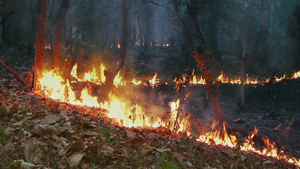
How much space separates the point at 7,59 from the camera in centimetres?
1742

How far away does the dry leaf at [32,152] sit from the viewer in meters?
3.69

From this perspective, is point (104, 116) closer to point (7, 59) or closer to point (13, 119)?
point (13, 119)

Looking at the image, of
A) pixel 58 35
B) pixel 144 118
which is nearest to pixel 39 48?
pixel 58 35

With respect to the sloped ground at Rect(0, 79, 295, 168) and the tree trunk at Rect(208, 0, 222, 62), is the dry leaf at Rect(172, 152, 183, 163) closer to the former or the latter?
the sloped ground at Rect(0, 79, 295, 168)

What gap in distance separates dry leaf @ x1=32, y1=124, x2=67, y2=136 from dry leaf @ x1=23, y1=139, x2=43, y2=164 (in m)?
0.52

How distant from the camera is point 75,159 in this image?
3814mm

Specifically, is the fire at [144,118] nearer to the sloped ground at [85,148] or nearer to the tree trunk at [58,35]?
the sloped ground at [85,148]

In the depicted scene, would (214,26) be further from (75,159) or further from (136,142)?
(75,159)

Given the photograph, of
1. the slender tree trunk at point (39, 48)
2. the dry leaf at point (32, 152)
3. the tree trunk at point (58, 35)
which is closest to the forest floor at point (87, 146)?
the dry leaf at point (32, 152)

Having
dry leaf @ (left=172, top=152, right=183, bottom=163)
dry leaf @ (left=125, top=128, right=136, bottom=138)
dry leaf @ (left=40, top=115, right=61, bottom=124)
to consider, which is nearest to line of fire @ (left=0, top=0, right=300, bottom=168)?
dry leaf @ (left=172, top=152, right=183, bottom=163)

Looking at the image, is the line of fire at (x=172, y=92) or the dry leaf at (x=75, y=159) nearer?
the dry leaf at (x=75, y=159)

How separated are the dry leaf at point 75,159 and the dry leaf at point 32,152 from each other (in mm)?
412

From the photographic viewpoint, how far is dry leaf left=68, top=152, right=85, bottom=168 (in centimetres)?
373

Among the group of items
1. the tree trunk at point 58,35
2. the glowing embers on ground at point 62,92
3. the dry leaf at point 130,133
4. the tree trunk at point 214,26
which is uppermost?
the tree trunk at point 214,26
